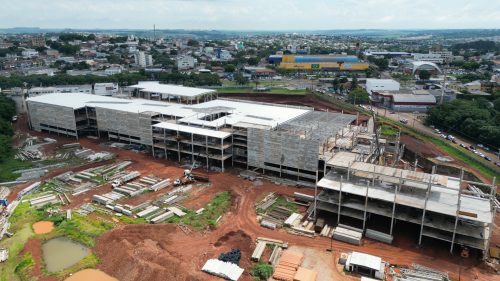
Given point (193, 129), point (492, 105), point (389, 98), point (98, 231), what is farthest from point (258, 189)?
point (492, 105)

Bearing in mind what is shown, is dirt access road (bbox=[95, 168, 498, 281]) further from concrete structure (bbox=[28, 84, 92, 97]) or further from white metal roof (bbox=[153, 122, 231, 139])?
concrete structure (bbox=[28, 84, 92, 97])

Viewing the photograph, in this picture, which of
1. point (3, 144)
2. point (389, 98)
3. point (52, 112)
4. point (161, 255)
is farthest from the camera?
point (389, 98)

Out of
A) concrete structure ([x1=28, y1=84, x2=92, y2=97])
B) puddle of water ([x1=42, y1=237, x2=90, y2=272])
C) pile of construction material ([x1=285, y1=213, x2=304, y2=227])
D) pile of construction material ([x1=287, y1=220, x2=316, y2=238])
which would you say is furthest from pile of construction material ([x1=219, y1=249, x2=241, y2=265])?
concrete structure ([x1=28, y1=84, x2=92, y2=97])

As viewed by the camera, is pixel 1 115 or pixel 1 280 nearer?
pixel 1 280

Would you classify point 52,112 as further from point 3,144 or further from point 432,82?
point 432,82

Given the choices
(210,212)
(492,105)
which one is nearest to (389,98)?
(492,105)

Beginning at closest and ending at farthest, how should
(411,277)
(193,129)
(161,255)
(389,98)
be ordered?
1. (411,277)
2. (161,255)
3. (193,129)
4. (389,98)

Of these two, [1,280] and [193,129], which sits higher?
[193,129]
